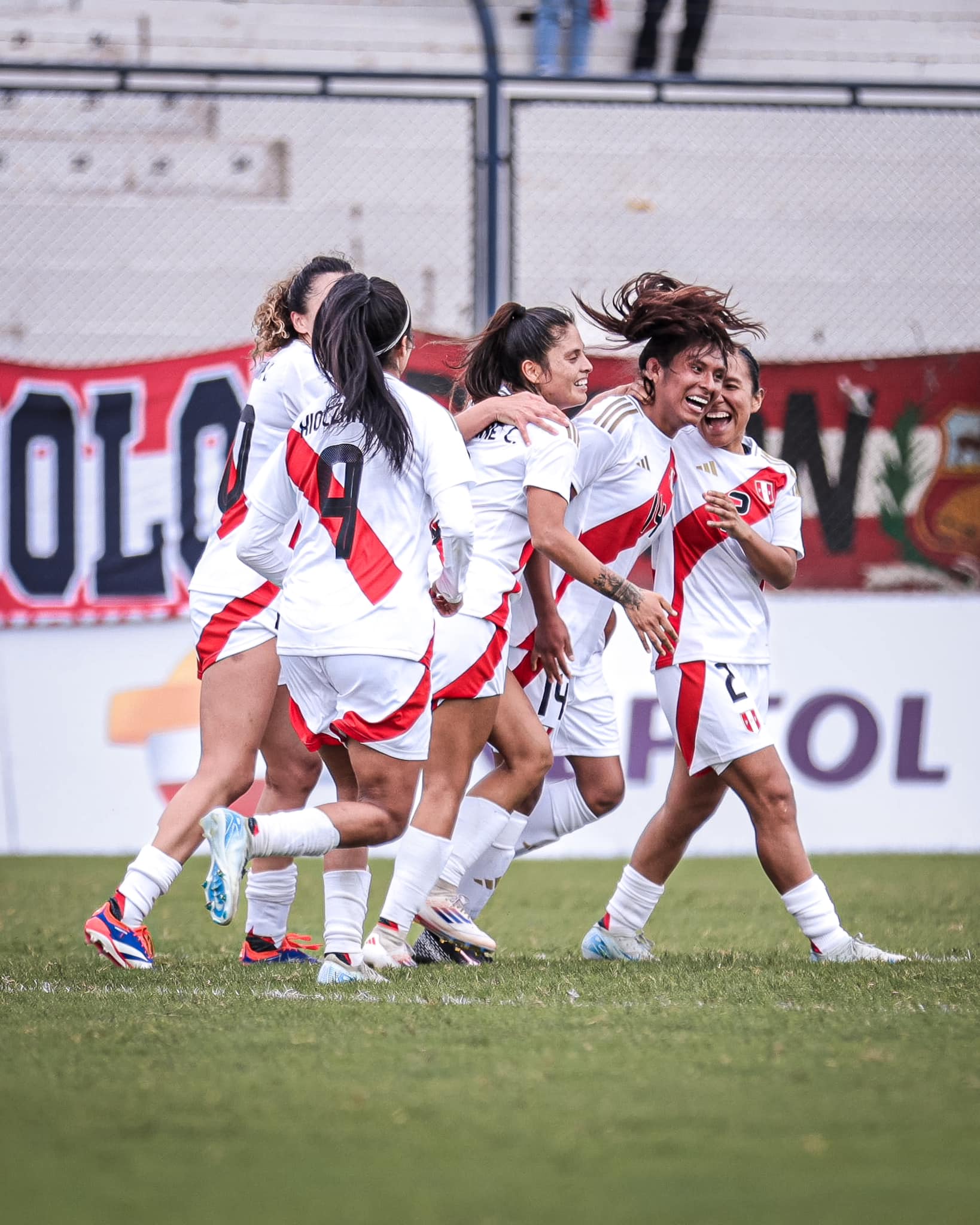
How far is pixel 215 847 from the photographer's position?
377cm

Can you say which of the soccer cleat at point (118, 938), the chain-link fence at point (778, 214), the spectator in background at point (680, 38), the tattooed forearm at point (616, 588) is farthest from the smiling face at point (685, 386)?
the spectator in background at point (680, 38)

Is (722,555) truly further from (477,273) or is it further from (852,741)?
(477,273)

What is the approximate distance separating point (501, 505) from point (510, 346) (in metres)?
0.52

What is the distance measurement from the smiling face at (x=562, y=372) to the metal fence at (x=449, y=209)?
5758 millimetres

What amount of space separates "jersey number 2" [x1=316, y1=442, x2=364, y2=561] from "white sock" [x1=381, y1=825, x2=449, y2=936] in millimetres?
860

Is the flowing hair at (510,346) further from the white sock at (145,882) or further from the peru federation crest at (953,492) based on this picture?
the peru federation crest at (953,492)

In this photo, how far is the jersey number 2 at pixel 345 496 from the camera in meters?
4.00

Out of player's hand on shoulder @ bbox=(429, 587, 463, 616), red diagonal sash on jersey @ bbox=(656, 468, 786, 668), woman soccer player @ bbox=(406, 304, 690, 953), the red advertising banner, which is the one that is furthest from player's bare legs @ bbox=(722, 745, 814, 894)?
the red advertising banner

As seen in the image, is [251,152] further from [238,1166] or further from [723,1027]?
[238,1166]

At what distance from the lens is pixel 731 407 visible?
15.6ft

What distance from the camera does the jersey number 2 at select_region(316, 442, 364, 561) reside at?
400 cm

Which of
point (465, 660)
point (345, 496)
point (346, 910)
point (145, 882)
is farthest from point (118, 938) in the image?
point (345, 496)

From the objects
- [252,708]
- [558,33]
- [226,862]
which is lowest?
[226,862]

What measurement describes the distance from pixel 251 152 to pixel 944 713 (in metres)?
6.70
